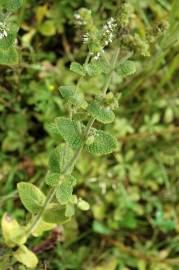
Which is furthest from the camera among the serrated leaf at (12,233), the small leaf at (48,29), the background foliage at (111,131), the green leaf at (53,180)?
the small leaf at (48,29)

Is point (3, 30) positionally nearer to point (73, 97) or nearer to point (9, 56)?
point (9, 56)

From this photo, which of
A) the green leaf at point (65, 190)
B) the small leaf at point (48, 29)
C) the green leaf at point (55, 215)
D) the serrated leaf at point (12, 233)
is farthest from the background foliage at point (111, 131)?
the green leaf at point (65, 190)

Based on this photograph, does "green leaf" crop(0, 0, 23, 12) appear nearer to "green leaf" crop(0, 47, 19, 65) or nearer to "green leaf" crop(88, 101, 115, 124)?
"green leaf" crop(0, 47, 19, 65)

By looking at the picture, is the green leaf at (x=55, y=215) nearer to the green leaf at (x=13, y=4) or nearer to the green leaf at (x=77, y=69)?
the green leaf at (x=77, y=69)

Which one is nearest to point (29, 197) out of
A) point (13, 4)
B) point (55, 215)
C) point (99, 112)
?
point (55, 215)

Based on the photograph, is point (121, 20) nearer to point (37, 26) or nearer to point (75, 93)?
point (75, 93)

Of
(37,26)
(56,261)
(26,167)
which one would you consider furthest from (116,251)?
(37,26)
